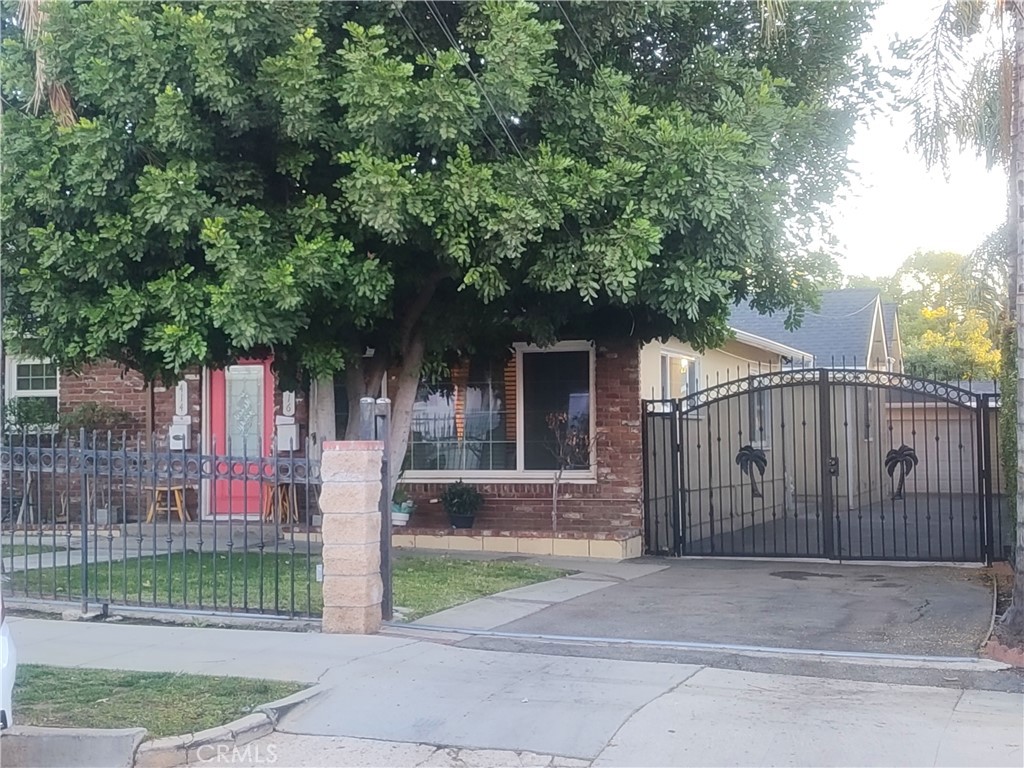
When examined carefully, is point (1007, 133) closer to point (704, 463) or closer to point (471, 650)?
point (471, 650)

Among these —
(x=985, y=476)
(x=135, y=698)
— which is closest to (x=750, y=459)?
(x=985, y=476)

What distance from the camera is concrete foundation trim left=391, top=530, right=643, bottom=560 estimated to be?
13.3 metres

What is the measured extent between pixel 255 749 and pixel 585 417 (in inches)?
337

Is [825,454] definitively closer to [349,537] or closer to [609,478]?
[609,478]

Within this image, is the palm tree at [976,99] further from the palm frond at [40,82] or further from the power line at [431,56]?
the palm frond at [40,82]

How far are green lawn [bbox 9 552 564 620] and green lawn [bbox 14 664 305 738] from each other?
59.7 inches

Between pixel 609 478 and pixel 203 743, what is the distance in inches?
331

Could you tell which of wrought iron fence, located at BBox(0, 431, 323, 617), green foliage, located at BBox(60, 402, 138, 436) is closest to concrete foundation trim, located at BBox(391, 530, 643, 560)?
wrought iron fence, located at BBox(0, 431, 323, 617)

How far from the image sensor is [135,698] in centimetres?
664

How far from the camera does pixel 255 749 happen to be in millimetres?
5980

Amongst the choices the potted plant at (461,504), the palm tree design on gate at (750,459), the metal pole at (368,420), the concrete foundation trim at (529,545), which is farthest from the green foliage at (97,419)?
the palm tree design on gate at (750,459)

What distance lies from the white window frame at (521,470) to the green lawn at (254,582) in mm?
1852

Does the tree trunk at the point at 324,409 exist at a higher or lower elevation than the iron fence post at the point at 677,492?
higher

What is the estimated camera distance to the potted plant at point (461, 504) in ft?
46.0
